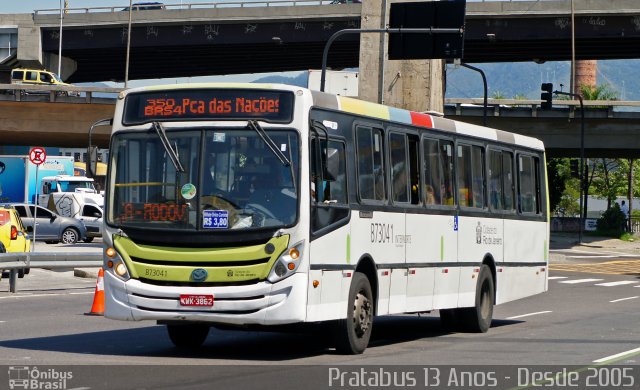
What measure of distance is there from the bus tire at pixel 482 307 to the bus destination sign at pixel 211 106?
6101 millimetres

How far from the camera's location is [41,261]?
89.6ft

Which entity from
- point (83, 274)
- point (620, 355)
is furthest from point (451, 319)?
point (83, 274)

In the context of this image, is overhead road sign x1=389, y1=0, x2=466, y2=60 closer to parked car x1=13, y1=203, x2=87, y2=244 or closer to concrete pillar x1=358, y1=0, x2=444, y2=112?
concrete pillar x1=358, y1=0, x2=444, y2=112

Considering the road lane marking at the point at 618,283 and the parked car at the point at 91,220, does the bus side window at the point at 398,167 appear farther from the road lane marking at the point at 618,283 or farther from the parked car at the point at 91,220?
the parked car at the point at 91,220

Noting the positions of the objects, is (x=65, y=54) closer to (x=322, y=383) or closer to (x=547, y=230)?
(x=547, y=230)

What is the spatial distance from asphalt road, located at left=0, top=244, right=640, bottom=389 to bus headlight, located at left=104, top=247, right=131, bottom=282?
0.88 metres

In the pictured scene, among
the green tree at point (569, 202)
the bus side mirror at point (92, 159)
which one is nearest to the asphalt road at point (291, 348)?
the bus side mirror at point (92, 159)

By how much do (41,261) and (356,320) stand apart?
13690 millimetres

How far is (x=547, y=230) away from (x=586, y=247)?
1941 inches

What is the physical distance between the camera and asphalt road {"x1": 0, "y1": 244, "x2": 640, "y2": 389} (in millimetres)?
12477

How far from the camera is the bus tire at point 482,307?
19.3 metres

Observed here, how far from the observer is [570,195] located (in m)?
122

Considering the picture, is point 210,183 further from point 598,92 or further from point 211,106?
point 598,92

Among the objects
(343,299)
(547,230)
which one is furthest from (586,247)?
(343,299)
